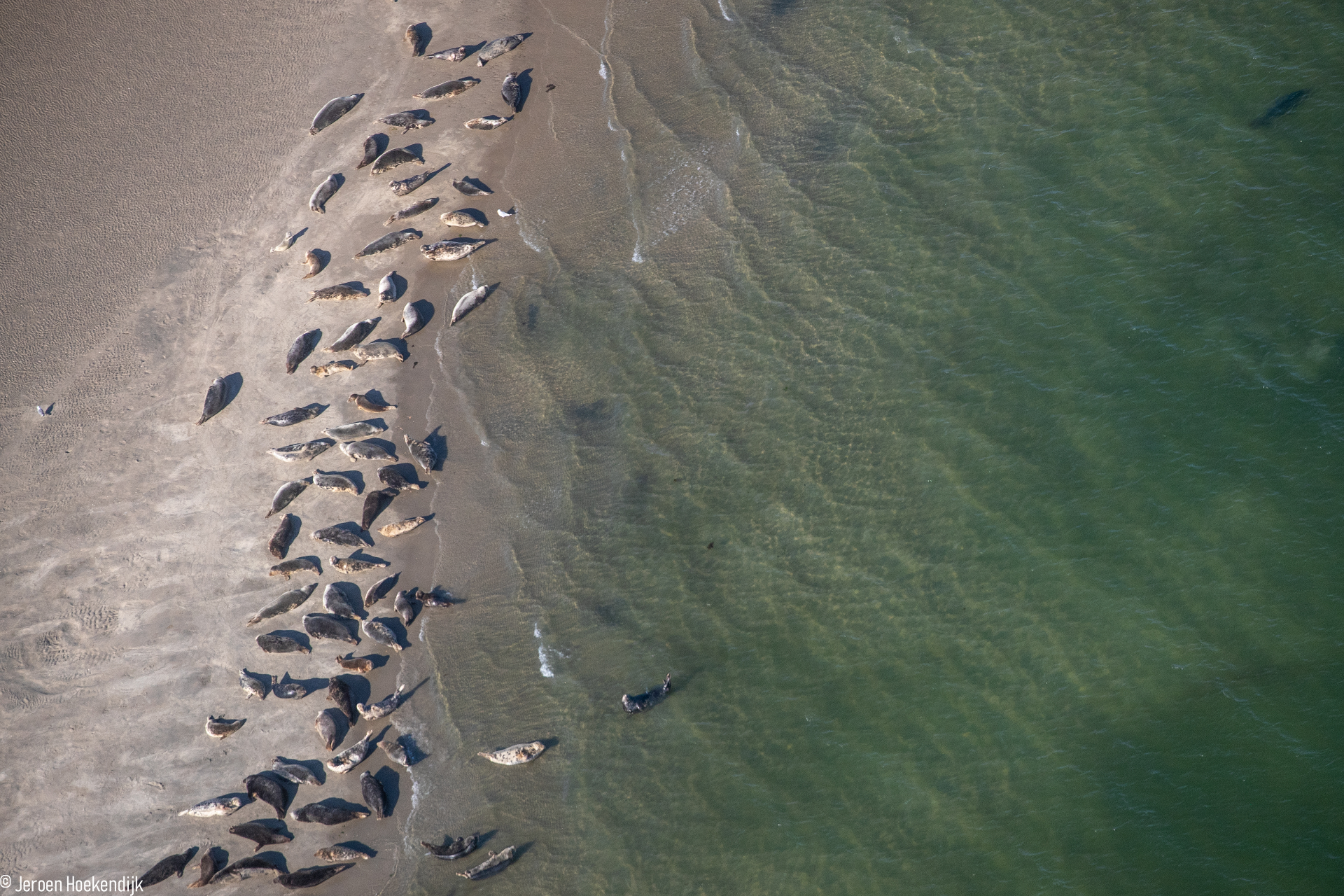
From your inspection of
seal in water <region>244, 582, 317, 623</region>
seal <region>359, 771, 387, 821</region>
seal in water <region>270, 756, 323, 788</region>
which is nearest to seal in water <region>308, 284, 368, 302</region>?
seal in water <region>244, 582, 317, 623</region>

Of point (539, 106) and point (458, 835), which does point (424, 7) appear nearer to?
point (539, 106)

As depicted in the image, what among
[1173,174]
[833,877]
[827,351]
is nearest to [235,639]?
[833,877]

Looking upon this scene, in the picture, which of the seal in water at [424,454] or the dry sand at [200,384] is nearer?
the dry sand at [200,384]

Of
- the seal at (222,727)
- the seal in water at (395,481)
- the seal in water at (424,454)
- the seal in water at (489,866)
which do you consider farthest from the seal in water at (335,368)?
the seal in water at (489,866)

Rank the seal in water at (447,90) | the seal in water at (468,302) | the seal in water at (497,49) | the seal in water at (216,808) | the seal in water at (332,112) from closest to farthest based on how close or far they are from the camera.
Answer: the seal in water at (216,808) → the seal in water at (468,302) → the seal in water at (332,112) → the seal in water at (447,90) → the seal in water at (497,49)

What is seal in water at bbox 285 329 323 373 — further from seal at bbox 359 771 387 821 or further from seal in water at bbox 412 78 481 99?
seal at bbox 359 771 387 821

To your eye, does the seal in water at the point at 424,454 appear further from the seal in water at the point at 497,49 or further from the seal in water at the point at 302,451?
the seal in water at the point at 497,49
